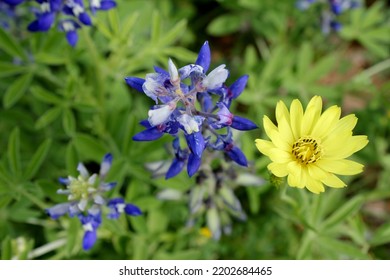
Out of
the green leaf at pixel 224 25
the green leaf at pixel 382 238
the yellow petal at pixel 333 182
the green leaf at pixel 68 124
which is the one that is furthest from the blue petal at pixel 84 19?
the green leaf at pixel 382 238

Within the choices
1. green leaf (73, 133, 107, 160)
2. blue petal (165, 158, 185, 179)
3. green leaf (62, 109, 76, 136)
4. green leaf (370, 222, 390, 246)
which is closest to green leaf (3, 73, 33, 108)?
green leaf (62, 109, 76, 136)

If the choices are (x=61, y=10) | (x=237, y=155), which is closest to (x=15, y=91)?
(x=61, y=10)

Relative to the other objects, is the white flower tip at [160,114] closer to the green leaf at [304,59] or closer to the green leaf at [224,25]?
the green leaf at [304,59]

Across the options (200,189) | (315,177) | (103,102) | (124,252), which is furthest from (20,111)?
(315,177)

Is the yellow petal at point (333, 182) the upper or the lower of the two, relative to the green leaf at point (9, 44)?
lower

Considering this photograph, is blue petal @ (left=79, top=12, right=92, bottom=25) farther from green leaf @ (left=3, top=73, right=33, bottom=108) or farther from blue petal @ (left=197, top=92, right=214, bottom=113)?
green leaf @ (left=3, top=73, right=33, bottom=108)

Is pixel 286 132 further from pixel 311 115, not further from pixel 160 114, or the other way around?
pixel 160 114
